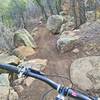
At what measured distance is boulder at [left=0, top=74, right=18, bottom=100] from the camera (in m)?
5.76

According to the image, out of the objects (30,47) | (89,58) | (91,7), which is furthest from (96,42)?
(91,7)

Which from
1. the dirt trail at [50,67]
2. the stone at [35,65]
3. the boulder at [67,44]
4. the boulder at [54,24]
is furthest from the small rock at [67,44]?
the boulder at [54,24]

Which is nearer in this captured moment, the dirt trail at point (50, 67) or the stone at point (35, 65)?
the dirt trail at point (50, 67)

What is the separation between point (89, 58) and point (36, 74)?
5.27m

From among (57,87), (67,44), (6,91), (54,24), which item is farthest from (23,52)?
(57,87)

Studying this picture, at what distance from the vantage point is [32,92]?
6168 mm

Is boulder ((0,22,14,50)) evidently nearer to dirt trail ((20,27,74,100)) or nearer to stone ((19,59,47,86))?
dirt trail ((20,27,74,100))

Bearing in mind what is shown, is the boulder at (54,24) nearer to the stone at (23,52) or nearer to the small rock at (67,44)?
the stone at (23,52)

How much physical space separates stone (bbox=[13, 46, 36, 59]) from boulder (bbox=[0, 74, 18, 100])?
76.3 inches

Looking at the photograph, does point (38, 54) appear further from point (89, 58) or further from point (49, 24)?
point (49, 24)

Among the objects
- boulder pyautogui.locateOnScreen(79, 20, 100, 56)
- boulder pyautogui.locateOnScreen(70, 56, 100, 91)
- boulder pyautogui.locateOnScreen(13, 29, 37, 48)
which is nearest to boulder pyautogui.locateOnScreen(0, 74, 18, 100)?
boulder pyautogui.locateOnScreen(70, 56, 100, 91)

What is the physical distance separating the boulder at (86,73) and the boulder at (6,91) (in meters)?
1.53

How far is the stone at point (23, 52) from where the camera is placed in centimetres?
839

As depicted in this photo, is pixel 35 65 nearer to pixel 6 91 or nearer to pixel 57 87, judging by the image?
pixel 6 91
